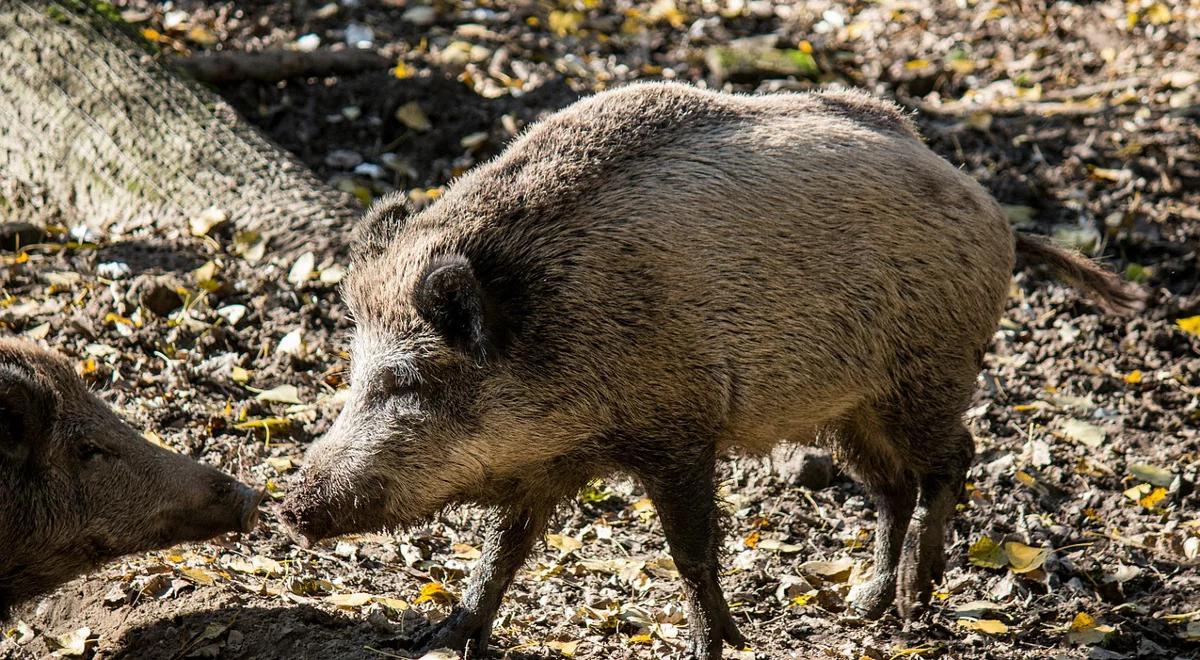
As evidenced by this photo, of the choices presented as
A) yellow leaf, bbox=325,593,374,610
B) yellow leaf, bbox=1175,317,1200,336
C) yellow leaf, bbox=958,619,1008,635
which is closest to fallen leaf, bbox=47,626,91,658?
yellow leaf, bbox=325,593,374,610

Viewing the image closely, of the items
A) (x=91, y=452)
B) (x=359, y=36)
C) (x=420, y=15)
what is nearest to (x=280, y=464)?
(x=91, y=452)

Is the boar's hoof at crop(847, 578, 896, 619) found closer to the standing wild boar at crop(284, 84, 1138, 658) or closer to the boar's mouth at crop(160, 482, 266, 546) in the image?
the standing wild boar at crop(284, 84, 1138, 658)

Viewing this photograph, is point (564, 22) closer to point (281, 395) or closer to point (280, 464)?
point (281, 395)

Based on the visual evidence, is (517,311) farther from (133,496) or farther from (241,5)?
(241,5)

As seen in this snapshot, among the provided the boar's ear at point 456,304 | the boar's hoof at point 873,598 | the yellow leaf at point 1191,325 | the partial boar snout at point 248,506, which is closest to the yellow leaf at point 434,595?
the partial boar snout at point 248,506

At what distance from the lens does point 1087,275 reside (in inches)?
206

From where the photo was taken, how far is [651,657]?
14.3 feet

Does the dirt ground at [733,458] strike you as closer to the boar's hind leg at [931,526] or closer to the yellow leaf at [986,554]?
the yellow leaf at [986,554]

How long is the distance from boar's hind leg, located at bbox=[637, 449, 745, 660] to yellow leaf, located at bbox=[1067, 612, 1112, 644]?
130cm

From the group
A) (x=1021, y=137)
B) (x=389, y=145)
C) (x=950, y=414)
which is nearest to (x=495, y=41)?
(x=389, y=145)

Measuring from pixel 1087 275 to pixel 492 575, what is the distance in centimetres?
280

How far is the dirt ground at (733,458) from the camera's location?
4.48m

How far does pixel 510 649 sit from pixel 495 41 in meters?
5.85

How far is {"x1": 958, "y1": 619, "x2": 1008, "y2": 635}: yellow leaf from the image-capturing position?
4.52 meters
